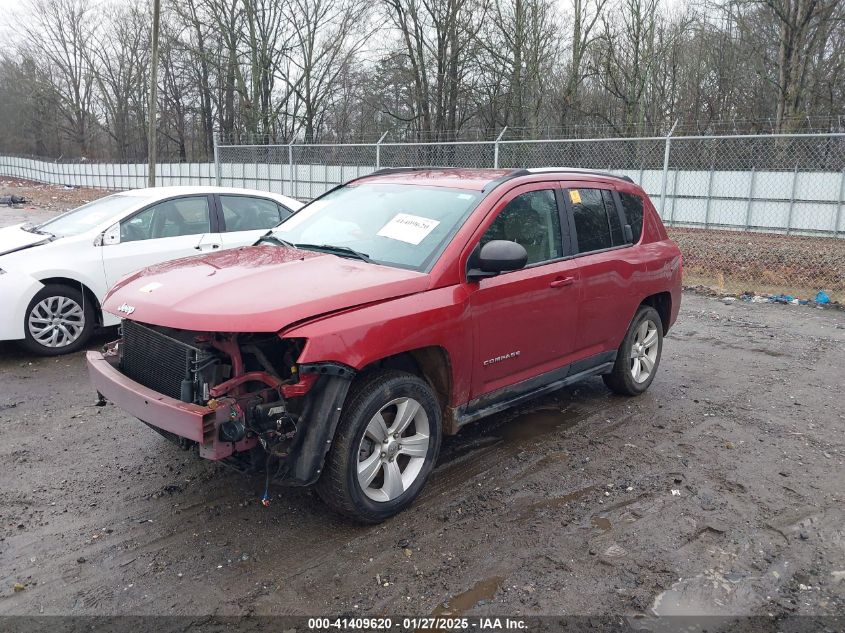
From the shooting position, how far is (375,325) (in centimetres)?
332

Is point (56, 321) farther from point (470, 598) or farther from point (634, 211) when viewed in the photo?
point (634, 211)

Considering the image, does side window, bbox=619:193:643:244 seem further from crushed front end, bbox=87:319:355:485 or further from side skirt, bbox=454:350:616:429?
crushed front end, bbox=87:319:355:485

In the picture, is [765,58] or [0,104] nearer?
[765,58]

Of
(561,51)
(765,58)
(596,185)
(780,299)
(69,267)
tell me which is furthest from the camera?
(561,51)

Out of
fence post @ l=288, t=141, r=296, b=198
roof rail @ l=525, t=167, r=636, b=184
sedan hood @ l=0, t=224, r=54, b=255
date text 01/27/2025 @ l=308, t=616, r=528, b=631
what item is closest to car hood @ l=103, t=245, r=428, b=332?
date text 01/27/2025 @ l=308, t=616, r=528, b=631

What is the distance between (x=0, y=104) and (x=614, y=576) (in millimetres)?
69217

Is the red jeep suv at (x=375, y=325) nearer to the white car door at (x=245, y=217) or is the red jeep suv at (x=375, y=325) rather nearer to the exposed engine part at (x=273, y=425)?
the exposed engine part at (x=273, y=425)

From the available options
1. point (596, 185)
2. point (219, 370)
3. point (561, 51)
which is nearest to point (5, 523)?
point (219, 370)

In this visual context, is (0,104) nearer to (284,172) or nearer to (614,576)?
(284,172)

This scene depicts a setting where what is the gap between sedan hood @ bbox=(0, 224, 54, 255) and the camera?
20.9 feet

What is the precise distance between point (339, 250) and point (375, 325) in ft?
3.00

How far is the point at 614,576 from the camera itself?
314 centimetres

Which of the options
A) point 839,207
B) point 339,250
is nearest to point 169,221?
point 339,250

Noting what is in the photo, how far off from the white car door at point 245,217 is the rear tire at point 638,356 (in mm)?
4070
